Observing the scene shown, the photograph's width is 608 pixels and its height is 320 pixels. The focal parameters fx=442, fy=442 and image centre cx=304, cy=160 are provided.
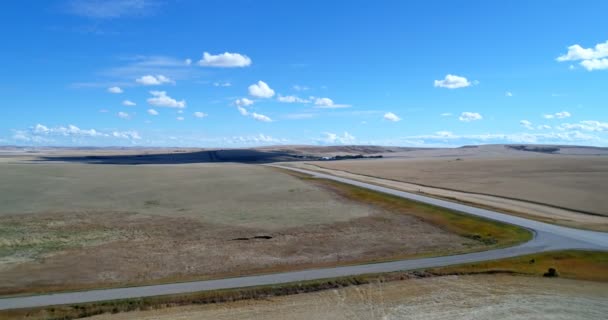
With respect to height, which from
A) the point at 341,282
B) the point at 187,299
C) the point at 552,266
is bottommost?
the point at 187,299

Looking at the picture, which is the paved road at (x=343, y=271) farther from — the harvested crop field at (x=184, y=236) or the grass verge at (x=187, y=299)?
the harvested crop field at (x=184, y=236)

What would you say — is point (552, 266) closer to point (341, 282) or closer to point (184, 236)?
point (341, 282)

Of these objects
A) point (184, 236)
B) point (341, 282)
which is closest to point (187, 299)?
point (341, 282)

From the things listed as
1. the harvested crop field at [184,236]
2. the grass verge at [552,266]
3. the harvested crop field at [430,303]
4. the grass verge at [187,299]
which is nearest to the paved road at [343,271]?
the grass verge at [187,299]

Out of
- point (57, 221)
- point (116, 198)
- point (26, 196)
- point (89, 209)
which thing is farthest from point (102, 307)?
point (26, 196)

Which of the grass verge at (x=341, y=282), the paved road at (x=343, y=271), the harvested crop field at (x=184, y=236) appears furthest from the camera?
the harvested crop field at (x=184, y=236)

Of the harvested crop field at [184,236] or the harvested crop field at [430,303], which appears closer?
the harvested crop field at [430,303]
